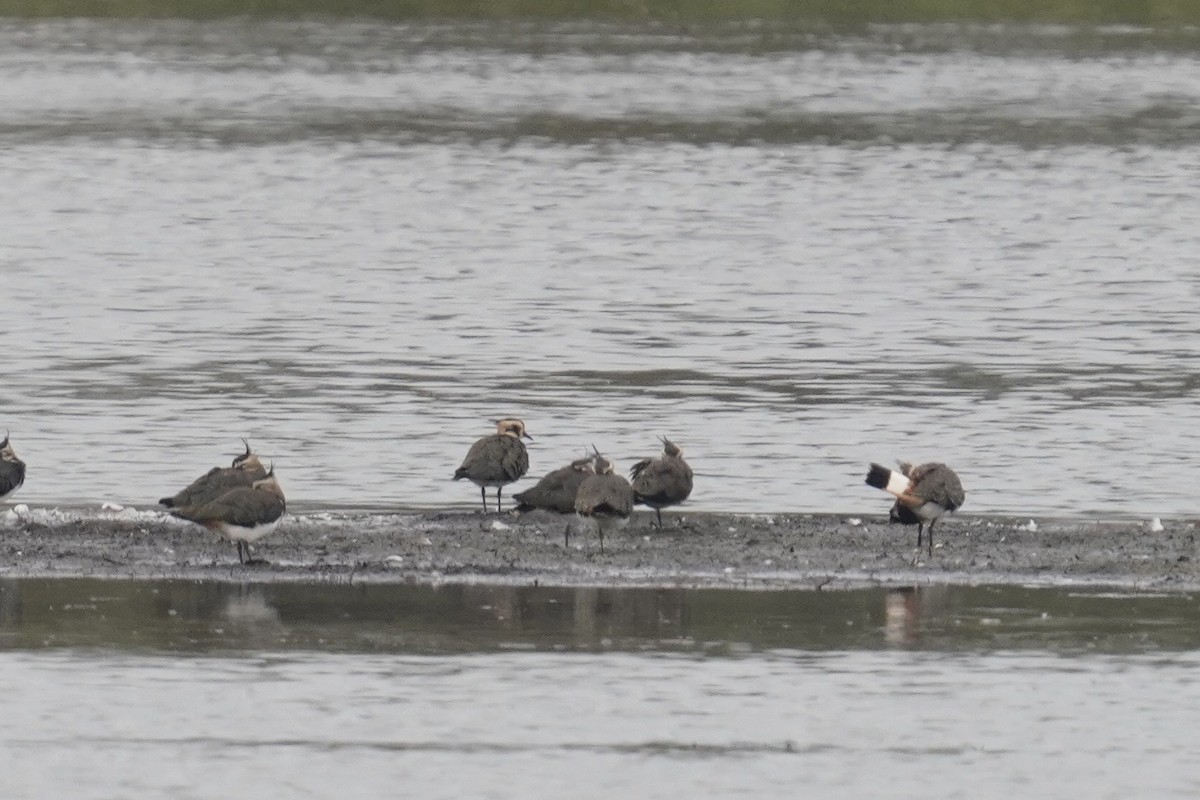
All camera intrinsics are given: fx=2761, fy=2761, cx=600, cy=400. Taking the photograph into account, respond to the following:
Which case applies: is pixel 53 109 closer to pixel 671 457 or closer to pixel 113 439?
pixel 113 439

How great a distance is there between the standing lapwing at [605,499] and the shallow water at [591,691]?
31.9 inches

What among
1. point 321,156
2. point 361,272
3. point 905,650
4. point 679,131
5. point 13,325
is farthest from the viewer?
point 679,131

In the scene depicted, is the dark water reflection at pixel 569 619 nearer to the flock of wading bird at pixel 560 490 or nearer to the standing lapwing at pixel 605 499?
the flock of wading bird at pixel 560 490

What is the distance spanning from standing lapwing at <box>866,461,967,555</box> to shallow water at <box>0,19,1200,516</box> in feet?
6.64

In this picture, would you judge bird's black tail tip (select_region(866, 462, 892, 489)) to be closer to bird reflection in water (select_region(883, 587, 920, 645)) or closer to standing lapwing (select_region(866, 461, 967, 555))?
standing lapwing (select_region(866, 461, 967, 555))

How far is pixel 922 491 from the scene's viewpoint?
15758 millimetres

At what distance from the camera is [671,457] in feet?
55.2

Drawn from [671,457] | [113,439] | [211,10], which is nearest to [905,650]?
[671,457]

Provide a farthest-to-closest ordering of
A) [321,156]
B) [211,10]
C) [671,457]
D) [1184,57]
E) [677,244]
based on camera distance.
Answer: [211,10] < [1184,57] < [321,156] < [677,244] < [671,457]

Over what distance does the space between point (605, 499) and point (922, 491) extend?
5.94ft

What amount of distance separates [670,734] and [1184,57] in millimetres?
66307

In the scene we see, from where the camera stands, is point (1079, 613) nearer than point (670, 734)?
No

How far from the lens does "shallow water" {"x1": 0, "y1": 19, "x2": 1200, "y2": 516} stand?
66.7 ft

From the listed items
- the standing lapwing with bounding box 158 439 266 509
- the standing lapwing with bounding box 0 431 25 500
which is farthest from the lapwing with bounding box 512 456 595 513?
the standing lapwing with bounding box 0 431 25 500
